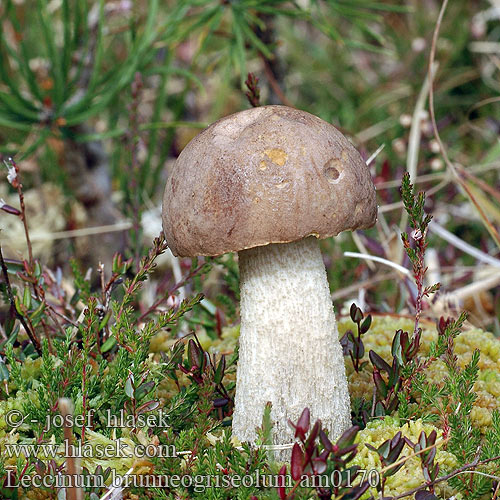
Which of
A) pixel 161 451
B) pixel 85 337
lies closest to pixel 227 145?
pixel 85 337

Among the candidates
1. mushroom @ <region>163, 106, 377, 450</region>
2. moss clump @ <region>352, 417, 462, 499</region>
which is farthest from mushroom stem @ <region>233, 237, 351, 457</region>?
moss clump @ <region>352, 417, 462, 499</region>

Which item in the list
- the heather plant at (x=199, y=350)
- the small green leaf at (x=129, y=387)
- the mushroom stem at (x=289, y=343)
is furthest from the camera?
the mushroom stem at (x=289, y=343)

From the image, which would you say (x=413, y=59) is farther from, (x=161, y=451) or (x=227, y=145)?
(x=161, y=451)

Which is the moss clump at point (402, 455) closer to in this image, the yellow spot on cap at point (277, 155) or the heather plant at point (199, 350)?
the heather plant at point (199, 350)

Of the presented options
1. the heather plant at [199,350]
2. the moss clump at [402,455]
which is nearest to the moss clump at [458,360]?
the heather plant at [199,350]

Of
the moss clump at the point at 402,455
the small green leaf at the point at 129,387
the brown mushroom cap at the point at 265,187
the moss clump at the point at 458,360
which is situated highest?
the brown mushroom cap at the point at 265,187

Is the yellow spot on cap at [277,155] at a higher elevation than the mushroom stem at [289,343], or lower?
higher

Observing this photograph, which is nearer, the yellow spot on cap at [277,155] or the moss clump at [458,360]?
the yellow spot on cap at [277,155]
